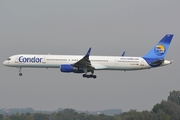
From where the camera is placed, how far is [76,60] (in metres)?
107

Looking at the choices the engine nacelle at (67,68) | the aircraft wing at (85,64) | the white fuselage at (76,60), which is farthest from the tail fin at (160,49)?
the engine nacelle at (67,68)

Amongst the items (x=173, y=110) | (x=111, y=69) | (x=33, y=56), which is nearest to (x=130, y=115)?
(x=173, y=110)

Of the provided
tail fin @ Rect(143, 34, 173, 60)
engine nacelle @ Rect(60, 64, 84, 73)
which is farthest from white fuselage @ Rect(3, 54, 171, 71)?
tail fin @ Rect(143, 34, 173, 60)

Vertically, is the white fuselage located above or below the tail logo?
below

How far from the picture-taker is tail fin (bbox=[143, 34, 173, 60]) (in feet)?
349

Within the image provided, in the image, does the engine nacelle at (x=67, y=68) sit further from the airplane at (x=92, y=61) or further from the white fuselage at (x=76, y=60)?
the white fuselage at (x=76, y=60)

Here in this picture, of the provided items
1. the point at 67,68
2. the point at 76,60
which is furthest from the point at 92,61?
the point at 67,68

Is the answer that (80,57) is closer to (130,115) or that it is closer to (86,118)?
(130,115)

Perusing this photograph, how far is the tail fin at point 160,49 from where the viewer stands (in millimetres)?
106312

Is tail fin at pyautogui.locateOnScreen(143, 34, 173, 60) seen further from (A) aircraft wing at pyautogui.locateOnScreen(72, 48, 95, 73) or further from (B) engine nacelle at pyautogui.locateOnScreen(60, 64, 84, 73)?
(B) engine nacelle at pyautogui.locateOnScreen(60, 64, 84, 73)

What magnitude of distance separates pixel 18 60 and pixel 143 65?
28490mm

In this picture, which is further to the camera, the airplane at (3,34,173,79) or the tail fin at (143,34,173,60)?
the tail fin at (143,34,173,60)

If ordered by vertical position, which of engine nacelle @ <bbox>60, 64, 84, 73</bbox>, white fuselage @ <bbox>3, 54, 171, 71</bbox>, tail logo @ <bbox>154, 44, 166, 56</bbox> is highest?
tail logo @ <bbox>154, 44, 166, 56</bbox>

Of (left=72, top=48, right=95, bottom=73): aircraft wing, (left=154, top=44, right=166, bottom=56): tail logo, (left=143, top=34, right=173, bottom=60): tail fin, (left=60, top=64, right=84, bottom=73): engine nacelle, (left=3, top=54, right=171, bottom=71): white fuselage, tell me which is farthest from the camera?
(left=154, top=44, right=166, bottom=56): tail logo
